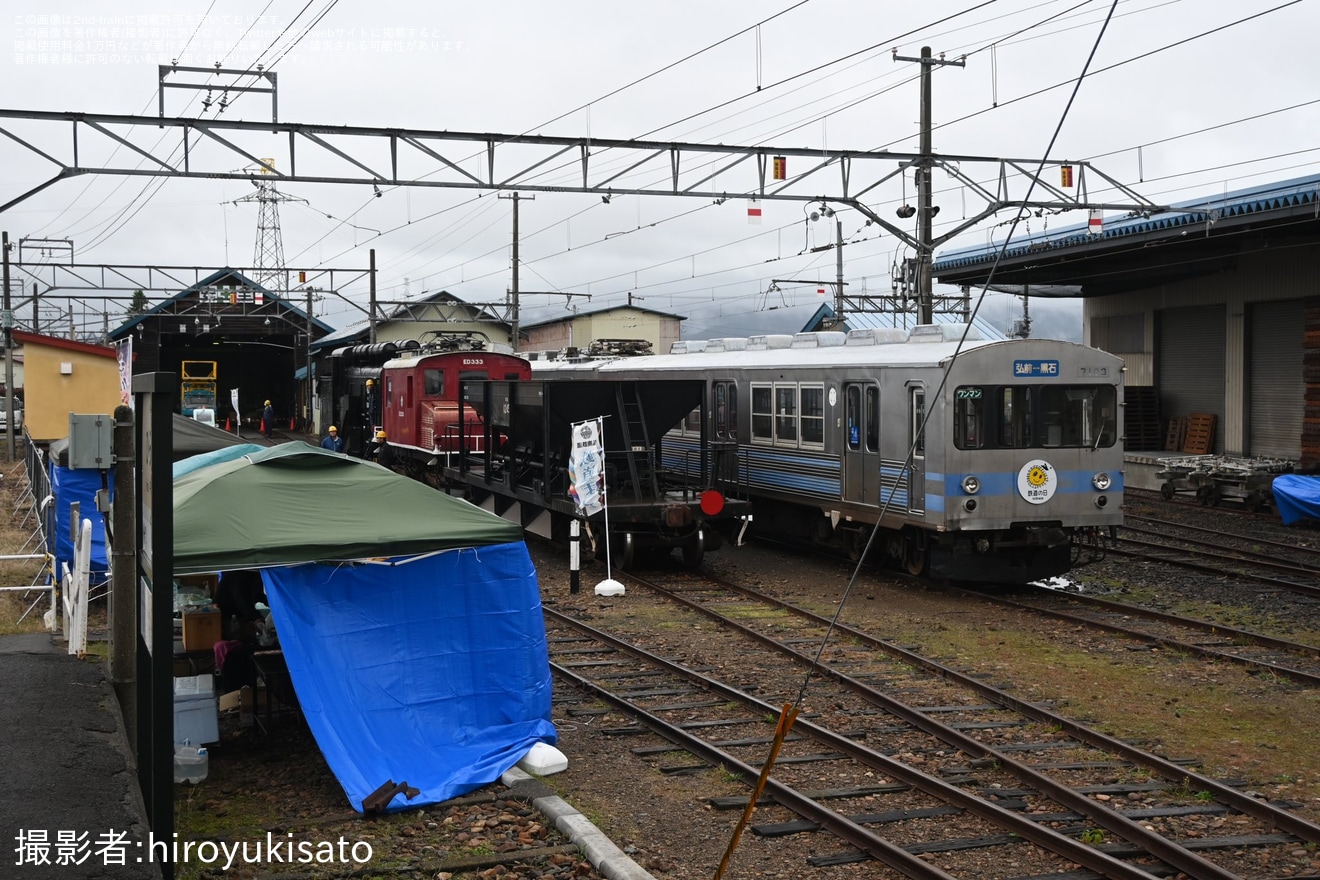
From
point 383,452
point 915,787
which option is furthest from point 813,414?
point 383,452

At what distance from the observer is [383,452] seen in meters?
24.6

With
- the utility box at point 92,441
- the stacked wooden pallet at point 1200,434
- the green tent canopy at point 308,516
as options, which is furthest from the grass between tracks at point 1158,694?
the stacked wooden pallet at point 1200,434

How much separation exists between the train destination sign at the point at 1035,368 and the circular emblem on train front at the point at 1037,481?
100cm

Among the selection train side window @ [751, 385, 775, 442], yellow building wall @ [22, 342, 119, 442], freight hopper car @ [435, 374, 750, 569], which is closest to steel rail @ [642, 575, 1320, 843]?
freight hopper car @ [435, 374, 750, 569]

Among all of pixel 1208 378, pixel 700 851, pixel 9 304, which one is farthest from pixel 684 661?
pixel 9 304

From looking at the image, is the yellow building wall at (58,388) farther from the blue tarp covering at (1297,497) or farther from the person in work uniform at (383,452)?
the blue tarp covering at (1297,497)

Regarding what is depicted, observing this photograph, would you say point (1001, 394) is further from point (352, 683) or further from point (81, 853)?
point (81, 853)

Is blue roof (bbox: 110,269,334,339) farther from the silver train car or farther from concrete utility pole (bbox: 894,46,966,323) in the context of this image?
the silver train car

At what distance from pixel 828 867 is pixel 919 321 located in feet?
52.9

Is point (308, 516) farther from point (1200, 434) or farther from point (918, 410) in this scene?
point (1200, 434)

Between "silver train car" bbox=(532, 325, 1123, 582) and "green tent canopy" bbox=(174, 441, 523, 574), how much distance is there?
6.20 meters

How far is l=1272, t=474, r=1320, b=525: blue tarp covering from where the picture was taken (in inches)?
808

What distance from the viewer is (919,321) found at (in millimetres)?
21656

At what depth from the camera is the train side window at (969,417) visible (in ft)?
45.7
